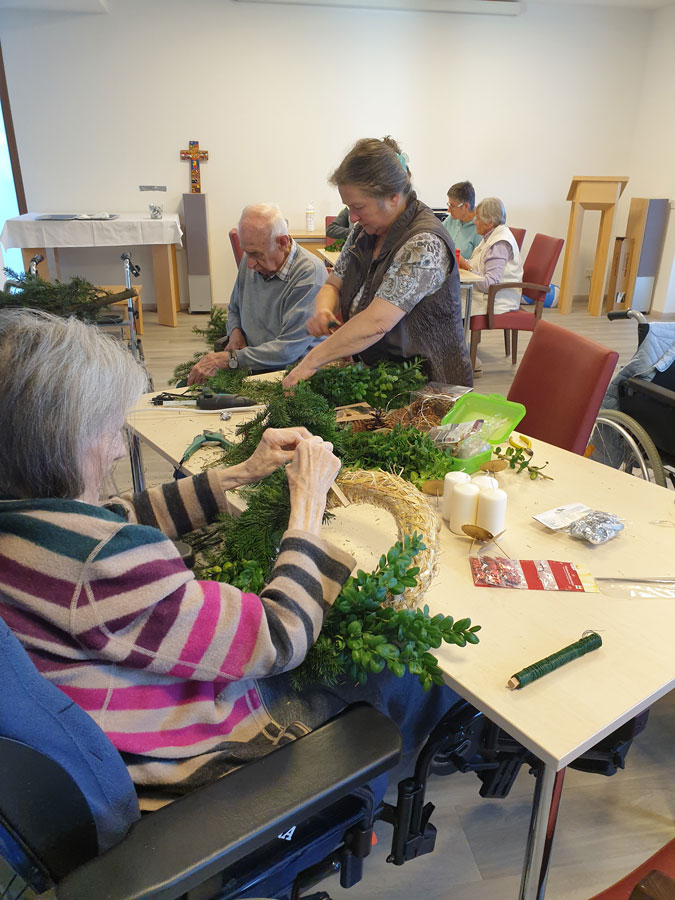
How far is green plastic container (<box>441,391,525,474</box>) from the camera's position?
1.75 metres

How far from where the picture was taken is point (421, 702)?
53.5 inches

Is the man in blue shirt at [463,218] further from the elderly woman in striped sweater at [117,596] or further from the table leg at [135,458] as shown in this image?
the elderly woman in striped sweater at [117,596]

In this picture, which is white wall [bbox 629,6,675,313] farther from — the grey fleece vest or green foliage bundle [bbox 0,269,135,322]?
green foliage bundle [bbox 0,269,135,322]

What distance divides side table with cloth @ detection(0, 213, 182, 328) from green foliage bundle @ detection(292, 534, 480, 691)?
244 inches

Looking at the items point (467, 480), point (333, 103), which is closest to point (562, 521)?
point (467, 480)

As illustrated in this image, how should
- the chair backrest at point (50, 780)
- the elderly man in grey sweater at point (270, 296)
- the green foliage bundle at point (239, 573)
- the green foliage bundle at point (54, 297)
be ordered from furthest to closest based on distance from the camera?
the elderly man in grey sweater at point (270, 296) → the green foliage bundle at point (54, 297) → the green foliage bundle at point (239, 573) → the chair backrest at point (50, 780)

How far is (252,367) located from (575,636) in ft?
6.34

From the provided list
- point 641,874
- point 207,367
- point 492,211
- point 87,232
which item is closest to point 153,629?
point 641,874

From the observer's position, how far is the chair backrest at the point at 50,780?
736 millimetres

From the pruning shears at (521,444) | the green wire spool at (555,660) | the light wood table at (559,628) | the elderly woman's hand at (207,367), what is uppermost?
the pruning shears at (521,444)

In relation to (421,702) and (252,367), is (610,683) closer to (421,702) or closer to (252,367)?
(421,702)

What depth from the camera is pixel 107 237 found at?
21.2ft

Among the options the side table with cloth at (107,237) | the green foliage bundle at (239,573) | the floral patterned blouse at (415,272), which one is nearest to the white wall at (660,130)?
the side table with cloth at (107,237)

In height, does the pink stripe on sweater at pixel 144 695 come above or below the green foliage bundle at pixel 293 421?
below
